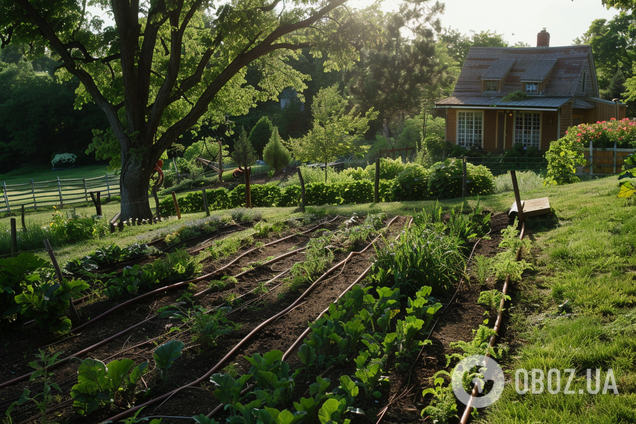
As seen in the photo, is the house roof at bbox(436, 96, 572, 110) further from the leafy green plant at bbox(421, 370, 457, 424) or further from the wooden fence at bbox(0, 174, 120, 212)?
the leafy green plant at bbox(421, 370, 457, 424)

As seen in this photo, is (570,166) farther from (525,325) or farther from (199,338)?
(199,338)

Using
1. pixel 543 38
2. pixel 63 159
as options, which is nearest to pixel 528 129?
pixel 543 38

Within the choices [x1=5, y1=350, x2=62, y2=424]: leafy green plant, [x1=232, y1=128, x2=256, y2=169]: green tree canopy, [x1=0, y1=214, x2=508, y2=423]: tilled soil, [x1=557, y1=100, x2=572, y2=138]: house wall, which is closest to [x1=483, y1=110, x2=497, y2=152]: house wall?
[x1=557, y1=100, x2=572, y2=138]: house wall

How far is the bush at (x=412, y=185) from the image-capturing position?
11.6 m

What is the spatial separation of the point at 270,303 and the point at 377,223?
3109 mm

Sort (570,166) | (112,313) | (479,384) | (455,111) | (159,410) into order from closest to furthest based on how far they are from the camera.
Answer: (479,384) → (159,410) → (112,313) → (570,166) → (455,111)

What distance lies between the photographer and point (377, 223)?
7949 mm

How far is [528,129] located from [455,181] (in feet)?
57.3

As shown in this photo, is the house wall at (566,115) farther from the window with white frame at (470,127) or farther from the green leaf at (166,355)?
the green leaf at (166,355)

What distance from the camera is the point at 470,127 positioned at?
88.6 feet

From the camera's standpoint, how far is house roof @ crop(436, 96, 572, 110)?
23.6 meters

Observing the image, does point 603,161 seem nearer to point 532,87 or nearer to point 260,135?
point 532,87

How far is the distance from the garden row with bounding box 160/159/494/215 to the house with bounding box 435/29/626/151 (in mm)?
12818

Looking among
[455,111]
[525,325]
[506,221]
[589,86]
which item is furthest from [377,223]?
[589,86]
